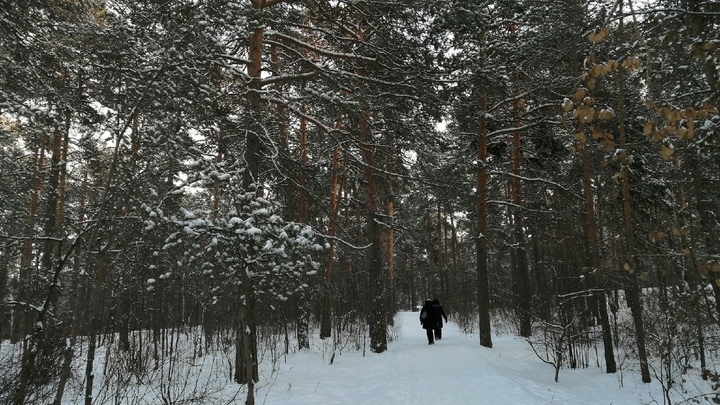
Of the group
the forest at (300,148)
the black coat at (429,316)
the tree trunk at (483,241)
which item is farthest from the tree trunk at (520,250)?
the black coat at (429,316)

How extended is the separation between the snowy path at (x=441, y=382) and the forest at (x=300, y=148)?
28.6 inches

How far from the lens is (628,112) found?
879 centimetres

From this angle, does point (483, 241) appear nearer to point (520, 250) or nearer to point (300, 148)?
point (520, 250)

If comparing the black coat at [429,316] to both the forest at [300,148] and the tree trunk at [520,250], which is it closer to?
the forest at [300,148]

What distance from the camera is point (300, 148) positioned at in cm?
1305

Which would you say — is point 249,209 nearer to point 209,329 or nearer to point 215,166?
point 215,166

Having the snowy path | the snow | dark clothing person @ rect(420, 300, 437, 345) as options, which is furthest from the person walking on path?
the snowy path

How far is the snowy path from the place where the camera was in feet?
21.5

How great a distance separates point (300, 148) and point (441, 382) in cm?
828

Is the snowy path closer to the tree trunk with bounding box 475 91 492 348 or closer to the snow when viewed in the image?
the snow

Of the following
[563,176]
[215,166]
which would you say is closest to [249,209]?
[215,166]

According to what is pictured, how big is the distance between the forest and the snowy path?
73 centimetres

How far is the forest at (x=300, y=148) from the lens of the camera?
4023mm

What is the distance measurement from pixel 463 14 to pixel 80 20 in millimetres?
7445
